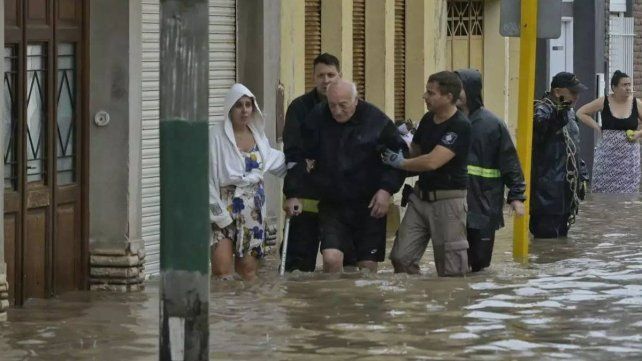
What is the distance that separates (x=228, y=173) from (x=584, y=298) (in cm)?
261

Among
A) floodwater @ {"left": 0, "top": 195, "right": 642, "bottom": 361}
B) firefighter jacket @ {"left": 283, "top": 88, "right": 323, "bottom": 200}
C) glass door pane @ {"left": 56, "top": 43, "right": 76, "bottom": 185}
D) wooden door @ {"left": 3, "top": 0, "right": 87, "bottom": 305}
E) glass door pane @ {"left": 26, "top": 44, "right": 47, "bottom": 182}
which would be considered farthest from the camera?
firefighter jacket @ {"left": 283, "top": 88, "right": 323, "bottom": 200}

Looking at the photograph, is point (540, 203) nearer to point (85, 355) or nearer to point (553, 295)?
point (553, 295)

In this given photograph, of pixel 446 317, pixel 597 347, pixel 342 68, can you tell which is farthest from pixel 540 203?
pixel 597 347

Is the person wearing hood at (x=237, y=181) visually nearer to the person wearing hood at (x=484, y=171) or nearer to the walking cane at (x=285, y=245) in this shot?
the walking cane at (x=285, y=245)

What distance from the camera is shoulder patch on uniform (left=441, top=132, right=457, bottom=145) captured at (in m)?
14.5

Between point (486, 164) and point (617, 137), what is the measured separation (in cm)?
1026

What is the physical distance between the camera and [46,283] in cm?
1363

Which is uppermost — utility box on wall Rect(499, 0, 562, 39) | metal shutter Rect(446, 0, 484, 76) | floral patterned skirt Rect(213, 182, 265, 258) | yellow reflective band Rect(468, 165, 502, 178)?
metal shutter Rect(446, 0, 484, 76)

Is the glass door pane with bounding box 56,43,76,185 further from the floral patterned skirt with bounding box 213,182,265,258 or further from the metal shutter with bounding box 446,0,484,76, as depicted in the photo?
the metal shutter with bounding box 446,0,484,76

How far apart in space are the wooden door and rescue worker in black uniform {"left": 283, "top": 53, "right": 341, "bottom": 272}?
1520 millimetres

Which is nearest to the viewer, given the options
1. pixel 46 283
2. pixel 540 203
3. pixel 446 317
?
pixel 446 317

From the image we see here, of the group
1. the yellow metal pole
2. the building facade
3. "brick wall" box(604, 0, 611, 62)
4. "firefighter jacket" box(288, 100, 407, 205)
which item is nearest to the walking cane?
"firefighter jacket" box(288, 100, 407, 205)

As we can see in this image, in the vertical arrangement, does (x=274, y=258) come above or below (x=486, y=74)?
below

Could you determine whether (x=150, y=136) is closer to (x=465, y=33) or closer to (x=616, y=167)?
(x=465, y=33)
